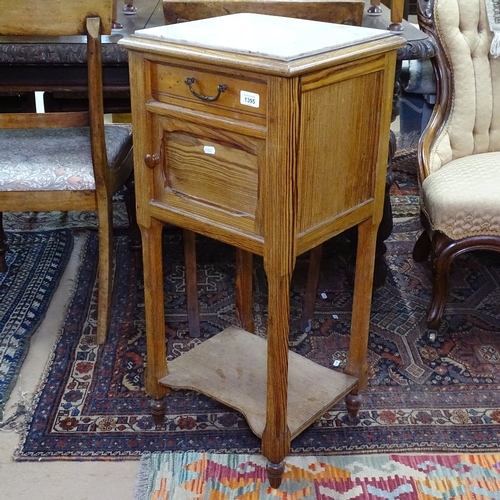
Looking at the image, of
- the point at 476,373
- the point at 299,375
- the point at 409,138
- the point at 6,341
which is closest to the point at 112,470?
the point at 299,375

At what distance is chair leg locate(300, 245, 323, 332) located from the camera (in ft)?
7.84

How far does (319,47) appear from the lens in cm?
148

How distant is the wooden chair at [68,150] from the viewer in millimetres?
2057

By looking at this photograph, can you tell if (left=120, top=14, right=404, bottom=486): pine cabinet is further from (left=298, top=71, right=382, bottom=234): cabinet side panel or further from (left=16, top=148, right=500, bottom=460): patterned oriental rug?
(left=16, top=148, right=500, bottom=460): patterned oriental rug

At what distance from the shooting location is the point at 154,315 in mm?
1940

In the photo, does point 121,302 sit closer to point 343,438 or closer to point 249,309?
point 249,309

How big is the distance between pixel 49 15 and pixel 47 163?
48 cm

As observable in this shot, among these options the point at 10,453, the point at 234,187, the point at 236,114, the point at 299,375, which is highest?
the point at 236,114

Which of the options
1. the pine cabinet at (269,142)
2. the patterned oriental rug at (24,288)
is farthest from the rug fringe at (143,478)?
the patterned oriental rug at (24,288)

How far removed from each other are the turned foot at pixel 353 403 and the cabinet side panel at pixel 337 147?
0.59m

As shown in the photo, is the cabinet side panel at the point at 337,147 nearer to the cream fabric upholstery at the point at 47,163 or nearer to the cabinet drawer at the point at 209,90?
the cabinet drawer at the point at 209,90

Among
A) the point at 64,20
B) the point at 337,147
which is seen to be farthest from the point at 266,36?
the point at 64,20

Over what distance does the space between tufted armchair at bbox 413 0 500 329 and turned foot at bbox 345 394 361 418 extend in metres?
0.53

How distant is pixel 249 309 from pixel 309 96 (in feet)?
3.07
